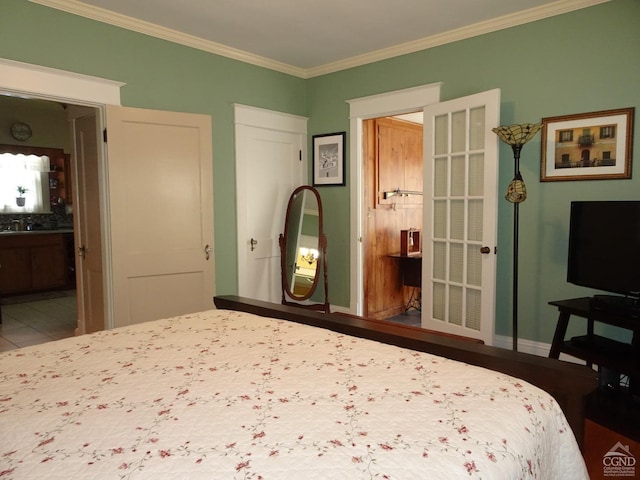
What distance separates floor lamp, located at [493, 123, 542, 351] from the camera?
2.92 metres

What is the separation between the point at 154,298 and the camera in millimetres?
3408

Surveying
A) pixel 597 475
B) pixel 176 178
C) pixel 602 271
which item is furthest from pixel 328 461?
pixel 176 178

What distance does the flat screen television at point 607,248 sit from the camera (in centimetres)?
238

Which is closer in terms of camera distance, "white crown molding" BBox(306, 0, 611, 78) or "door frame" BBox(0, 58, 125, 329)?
"door frame" BBox(0, 58, 125, 329)

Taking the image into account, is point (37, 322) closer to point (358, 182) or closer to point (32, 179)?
point (32, 179)

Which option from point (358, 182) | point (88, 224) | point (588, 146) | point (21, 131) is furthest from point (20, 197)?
point (588, 146)

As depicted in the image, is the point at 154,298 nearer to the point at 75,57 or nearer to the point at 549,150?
the point at 75,57

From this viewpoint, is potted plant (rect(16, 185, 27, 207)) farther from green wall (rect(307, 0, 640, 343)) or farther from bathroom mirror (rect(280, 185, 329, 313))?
green wall (rect(307, 0, 640, 343))

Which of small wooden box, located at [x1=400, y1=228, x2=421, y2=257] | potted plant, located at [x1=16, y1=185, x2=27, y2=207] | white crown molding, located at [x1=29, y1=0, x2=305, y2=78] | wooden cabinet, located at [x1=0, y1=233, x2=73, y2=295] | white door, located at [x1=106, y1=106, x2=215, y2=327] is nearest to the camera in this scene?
white crown molding, located at [x1=29, y1=0, x2=305, y2=78]

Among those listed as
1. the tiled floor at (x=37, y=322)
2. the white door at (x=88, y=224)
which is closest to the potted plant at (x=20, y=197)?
the tiled floor at (x=37, y=322)

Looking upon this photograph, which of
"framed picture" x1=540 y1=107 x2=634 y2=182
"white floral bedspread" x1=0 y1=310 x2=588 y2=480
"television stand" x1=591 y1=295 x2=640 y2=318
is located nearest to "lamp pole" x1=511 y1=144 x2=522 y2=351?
"framed picture" x1=540 y1=107 x2=634 y2=182

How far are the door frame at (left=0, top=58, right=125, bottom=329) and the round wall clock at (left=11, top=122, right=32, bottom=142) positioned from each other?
13.8ft

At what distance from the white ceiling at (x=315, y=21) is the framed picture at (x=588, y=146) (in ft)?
2.50

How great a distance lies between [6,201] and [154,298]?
470cm
